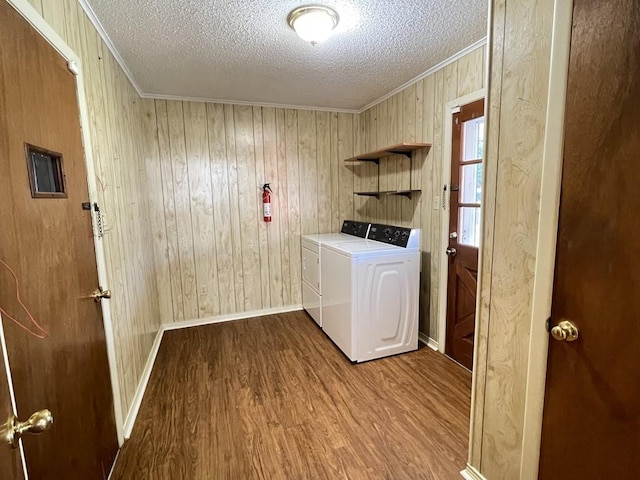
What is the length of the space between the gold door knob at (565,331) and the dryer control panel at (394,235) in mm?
1592

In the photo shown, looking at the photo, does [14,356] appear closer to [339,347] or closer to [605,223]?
[605,223]

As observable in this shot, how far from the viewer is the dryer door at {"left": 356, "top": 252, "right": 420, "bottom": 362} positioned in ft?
8.43

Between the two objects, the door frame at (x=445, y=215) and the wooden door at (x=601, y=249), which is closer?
the wooden door at (x=601, y=249)

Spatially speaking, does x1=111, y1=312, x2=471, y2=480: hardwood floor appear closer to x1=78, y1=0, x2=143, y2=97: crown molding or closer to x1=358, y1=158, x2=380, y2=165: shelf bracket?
x1=358, y1=158, x2=380, y2=165: shelf bracket

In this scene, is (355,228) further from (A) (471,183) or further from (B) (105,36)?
(B) (105,36)

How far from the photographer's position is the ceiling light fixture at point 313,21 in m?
1.76

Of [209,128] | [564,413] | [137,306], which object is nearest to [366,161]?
[209,128]

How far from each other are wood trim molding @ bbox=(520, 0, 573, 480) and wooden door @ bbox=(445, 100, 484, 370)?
3.85ft

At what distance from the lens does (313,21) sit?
1810 millimetres

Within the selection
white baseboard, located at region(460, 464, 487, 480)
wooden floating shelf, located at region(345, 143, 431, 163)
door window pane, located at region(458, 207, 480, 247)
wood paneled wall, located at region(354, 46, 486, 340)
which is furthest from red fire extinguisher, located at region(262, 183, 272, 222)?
white baseboard, located at region(460, 464, 487, 480)

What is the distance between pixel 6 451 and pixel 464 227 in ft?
8.51

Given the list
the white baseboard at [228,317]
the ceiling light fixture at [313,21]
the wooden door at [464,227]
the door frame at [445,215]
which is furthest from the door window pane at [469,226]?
the white baseboard at [228,317]

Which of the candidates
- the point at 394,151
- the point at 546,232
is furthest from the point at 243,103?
the point at 546,232

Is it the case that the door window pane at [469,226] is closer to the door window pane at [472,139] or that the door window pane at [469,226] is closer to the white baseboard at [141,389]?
the door window pane at [472,139]
